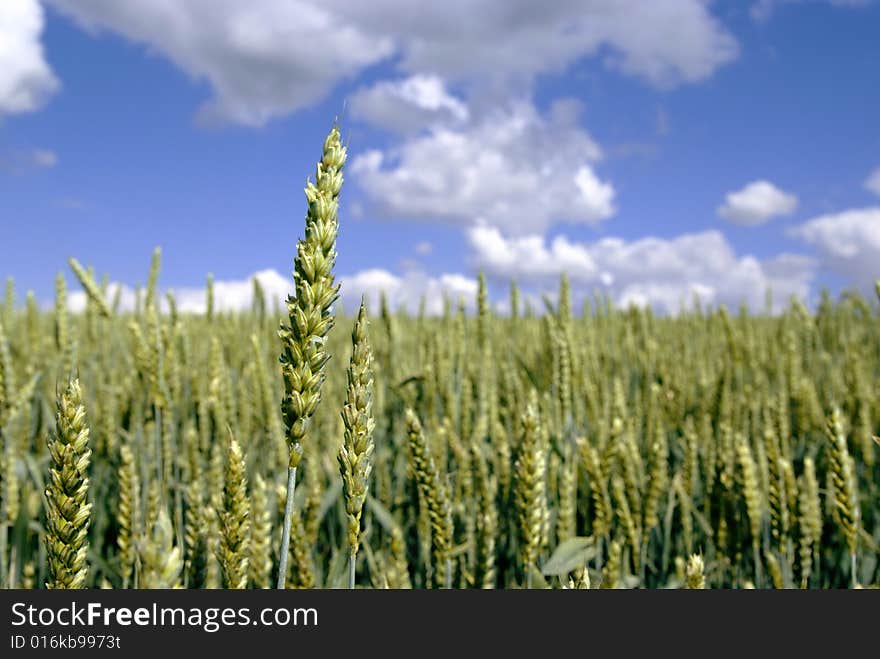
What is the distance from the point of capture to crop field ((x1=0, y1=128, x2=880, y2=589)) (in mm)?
803

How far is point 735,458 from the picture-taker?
2252 mm

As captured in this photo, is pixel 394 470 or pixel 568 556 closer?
pixel 568 556

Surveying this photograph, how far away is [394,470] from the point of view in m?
2.85

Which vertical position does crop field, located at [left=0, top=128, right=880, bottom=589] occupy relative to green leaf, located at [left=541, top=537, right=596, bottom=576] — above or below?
above

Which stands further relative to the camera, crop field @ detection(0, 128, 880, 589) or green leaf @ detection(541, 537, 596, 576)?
green leaf @ detection(541, 537, 596, 576)

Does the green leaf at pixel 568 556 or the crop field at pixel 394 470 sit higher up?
the crop field at pixel 394 470

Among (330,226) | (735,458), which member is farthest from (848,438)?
(330,226)

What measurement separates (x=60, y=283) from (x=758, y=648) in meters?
3.09

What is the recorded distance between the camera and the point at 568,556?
72.0 inches

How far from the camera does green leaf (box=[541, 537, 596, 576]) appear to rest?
1.77m

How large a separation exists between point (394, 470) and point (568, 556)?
3.80 ft

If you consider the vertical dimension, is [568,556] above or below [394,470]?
below

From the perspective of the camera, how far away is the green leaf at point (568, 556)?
1.77m

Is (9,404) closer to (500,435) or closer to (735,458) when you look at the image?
(500,435)
